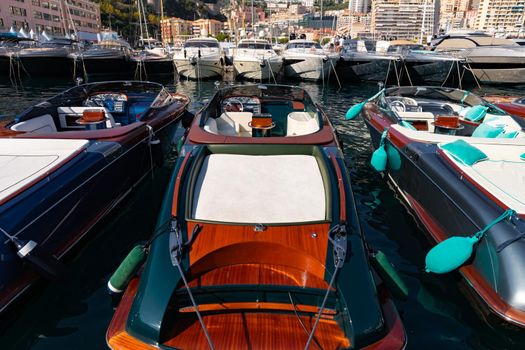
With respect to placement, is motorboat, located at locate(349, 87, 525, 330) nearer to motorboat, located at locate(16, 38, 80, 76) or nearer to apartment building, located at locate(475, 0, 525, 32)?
motorboat, located at locate(16, 38, 80, 76)

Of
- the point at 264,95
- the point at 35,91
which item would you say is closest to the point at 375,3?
the point at 35,91

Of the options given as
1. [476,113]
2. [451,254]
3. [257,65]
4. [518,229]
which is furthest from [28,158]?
[257,65]

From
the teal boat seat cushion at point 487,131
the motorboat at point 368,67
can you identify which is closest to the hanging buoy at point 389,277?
the teal boat seat cushion at point 487,131

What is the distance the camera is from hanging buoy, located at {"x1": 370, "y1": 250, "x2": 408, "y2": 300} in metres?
2.66

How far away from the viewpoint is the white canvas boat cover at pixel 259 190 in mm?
2920

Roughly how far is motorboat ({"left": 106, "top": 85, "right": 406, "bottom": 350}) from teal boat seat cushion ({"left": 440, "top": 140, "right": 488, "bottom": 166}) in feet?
5.20

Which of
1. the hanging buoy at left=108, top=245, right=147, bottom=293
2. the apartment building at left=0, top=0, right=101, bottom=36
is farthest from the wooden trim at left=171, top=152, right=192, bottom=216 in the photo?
the apartment building at left=0, top=0, right=101, bottom=36

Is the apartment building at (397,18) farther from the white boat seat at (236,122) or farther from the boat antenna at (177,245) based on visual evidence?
the boat antenna at (177,245)

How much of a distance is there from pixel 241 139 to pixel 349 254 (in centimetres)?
185

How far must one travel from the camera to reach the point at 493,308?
9.36 ft

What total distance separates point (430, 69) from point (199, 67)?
1222cm

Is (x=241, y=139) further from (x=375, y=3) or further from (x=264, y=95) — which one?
(x=375, y=3)

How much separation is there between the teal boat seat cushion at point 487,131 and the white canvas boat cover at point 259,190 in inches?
145

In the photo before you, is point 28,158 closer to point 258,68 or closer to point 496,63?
point 258,68
